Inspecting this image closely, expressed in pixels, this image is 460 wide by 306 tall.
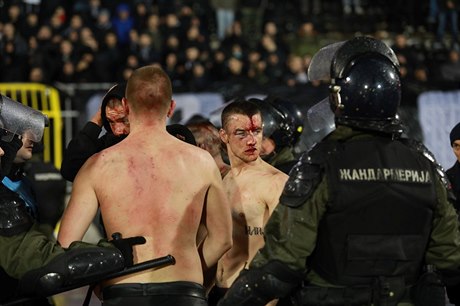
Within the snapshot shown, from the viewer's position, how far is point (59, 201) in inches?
399

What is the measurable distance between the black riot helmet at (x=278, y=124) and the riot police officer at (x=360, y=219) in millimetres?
2878

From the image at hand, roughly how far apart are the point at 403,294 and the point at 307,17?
19.2 meters

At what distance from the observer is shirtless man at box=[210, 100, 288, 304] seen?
276 inches

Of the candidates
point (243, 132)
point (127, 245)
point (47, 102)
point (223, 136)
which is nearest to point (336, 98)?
point (127, 245)

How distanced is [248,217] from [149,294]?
156 centimetres

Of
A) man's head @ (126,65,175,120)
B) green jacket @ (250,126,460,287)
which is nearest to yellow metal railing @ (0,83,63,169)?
man's head @ (126,65,175,120)

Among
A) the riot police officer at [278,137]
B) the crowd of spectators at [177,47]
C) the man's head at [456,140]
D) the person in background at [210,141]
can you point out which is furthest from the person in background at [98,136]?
the crowd of spectators at [177,47]

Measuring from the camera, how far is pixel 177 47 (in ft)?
65.1

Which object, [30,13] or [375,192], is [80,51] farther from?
[375,192]

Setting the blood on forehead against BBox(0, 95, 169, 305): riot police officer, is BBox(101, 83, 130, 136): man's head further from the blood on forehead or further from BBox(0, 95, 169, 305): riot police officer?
BBox(0, 95, 169, 305): riot police officer

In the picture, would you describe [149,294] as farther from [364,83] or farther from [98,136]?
[98,136]

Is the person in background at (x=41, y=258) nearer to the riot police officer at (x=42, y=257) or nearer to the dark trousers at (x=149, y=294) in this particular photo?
the riot police officer at (x=42, y=257)

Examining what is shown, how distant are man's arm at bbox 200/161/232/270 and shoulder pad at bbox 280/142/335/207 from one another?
2.85 ft

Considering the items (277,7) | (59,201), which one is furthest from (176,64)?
(59,201)
